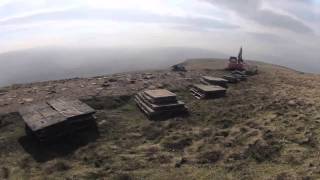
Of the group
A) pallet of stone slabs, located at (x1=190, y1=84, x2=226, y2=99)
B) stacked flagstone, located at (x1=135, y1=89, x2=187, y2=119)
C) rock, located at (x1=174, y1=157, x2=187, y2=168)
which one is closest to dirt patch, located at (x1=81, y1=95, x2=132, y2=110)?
stacked flagstone, located at (x1=135, y1=89, x2=187, y2=119)

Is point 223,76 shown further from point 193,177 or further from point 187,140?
point 193,177

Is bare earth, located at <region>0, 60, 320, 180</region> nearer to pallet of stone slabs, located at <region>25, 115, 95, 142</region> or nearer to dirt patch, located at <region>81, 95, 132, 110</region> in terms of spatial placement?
dirt patch, located at <region>81, 95, 132, 110</region>

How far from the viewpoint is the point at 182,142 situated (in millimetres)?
13430

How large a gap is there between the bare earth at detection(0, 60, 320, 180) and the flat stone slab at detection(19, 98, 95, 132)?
0.75 metres

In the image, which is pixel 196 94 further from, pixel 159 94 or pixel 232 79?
pixel 232 79

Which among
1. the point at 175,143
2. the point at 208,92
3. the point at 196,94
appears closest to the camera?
the point at 175,143

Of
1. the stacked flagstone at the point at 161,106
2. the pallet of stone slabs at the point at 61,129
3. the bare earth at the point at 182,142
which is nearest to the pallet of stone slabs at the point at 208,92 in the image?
the bare earth at the point at 182,142

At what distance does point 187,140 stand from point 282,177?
3.94m

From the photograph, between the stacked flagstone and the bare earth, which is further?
the stacked flagstone

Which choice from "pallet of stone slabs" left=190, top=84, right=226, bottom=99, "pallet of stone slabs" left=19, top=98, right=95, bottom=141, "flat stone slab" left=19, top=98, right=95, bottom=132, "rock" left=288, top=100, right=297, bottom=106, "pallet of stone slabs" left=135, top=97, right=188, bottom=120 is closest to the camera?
"pallet of stone slabs" left=19, top=98, right=95, bottom=141

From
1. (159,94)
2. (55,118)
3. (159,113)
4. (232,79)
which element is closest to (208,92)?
(159,94)

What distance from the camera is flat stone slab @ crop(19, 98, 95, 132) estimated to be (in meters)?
13.2

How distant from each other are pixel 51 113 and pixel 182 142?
4767 mm

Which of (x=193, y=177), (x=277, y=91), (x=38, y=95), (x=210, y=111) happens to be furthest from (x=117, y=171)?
(x=277, y=91)
